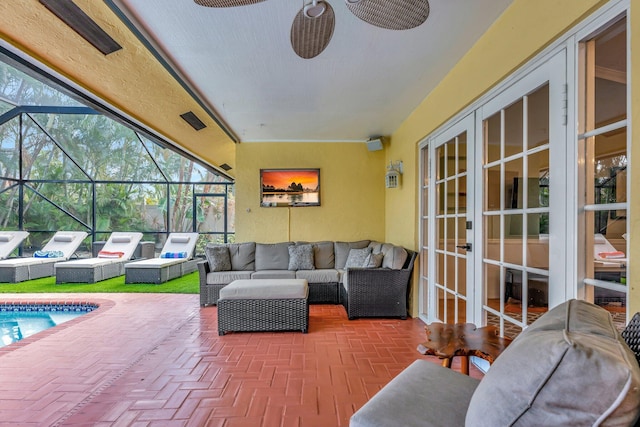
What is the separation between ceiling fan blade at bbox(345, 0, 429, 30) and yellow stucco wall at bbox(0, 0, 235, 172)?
167 centimetres

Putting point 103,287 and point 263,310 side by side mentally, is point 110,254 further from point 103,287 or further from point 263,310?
point 263,310

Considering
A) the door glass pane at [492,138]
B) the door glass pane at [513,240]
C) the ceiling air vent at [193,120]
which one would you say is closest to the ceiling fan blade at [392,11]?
the door glass pane at [492,138]

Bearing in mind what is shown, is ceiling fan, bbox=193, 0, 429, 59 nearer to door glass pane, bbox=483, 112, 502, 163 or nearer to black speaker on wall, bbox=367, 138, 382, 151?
door glass pane, bbox=483, 112, 502, 163

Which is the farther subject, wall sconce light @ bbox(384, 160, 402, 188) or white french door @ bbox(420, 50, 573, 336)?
wall sconce light @ bbox(384, 160, 402, 188)

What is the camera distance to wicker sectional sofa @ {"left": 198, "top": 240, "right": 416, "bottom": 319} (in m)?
Answer: 3.78

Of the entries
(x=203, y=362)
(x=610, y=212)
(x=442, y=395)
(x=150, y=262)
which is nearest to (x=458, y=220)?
(x=610, y=212)

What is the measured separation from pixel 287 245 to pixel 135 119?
267cm

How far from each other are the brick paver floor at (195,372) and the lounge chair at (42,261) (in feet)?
11.5

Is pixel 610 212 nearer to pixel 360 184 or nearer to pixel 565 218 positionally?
pixel 565 218

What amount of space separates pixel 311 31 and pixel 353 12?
279 mm

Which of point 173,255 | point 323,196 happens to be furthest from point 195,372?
point 173,255

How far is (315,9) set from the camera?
1581 millimetres

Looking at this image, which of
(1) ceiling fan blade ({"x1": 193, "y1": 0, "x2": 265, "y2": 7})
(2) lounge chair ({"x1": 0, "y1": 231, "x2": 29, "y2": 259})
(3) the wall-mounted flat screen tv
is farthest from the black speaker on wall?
(2) lounge chair ({"x1": 0, "y1": 231, "x2": 29, "y2": 259})

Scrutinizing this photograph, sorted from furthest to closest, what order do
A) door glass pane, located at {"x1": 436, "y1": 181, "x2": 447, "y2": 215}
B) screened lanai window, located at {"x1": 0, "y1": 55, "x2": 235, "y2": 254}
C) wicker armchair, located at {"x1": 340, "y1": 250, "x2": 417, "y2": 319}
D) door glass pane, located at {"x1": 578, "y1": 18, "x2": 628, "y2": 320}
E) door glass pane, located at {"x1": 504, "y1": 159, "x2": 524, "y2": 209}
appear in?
screened lanai window, located at {"x1": 0, "y1": 55, "x2": 235, "y2": 254} < wicker armchair, located at {"x1": 340, "y1": 250, "x2": 417, "y2": 319} < door glass pane, located at {"x1": 436, "y1": 181, "x2": 447, "y2": 215} < door glass pane, located at {"x1": 504, "y1": 159, "x2": 524, "y2": 209} < door glass pane, located at {"x1": 578, "y1": 18, "x2": 628, "y2": 320}
